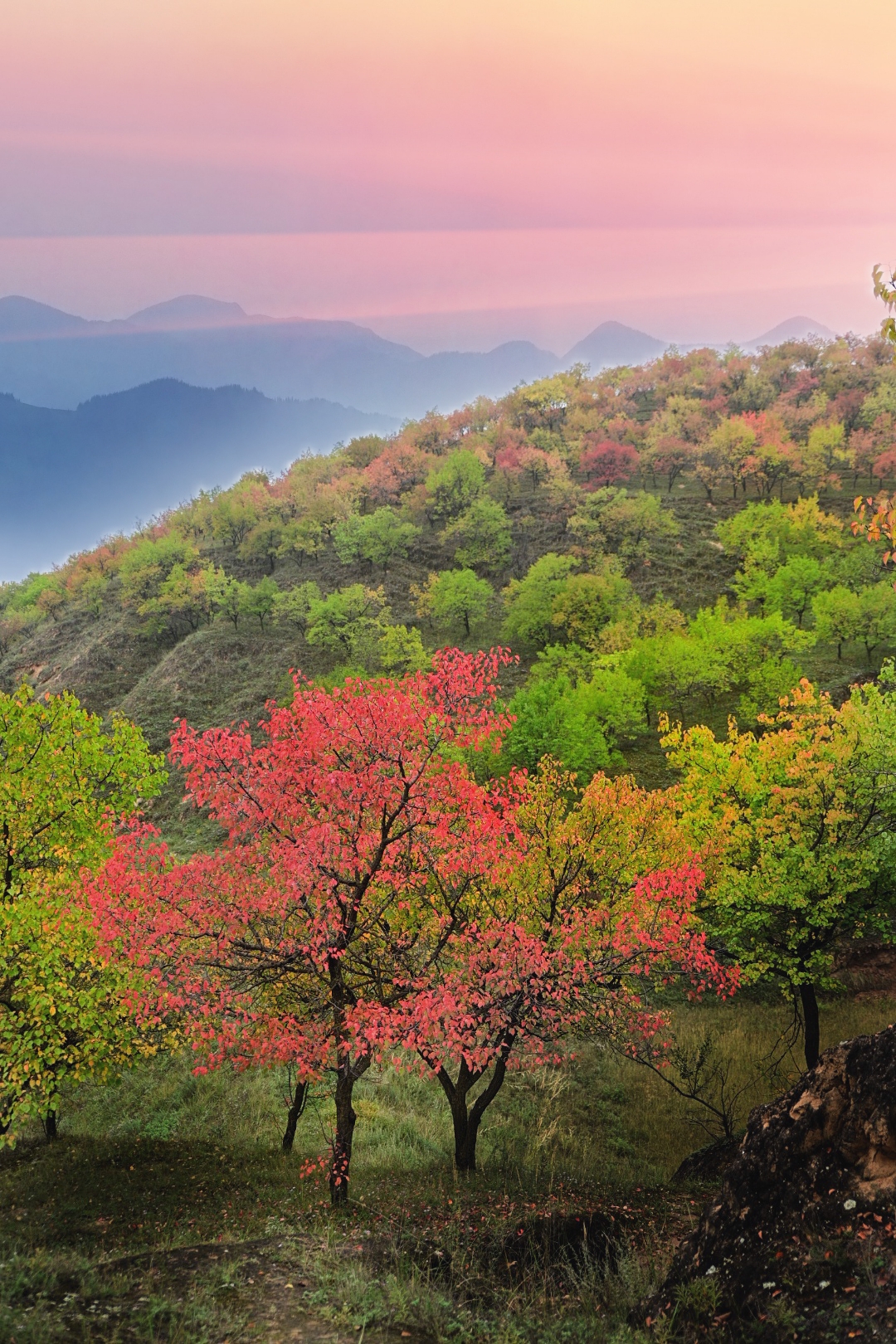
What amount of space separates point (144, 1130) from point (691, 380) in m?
140

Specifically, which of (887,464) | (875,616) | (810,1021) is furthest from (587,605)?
(887,464)

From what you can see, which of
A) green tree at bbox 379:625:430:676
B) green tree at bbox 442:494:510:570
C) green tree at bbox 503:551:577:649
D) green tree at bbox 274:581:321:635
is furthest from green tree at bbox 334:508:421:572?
green tree at bbox 379:625:430:676

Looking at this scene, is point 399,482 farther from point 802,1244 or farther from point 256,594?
point 802,1244

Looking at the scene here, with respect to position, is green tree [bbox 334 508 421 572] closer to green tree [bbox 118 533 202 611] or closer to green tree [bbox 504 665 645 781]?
green tree [bbox 118 533 202 611]

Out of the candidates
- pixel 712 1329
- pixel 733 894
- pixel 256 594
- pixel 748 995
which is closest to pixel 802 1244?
pixel 712 1329

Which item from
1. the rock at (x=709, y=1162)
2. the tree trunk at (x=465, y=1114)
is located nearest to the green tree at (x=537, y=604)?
the rock at (x=709, y=1162)

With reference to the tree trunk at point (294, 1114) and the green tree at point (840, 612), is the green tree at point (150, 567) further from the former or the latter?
the tree trunk at point (294, 1114)

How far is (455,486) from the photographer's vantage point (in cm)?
9994

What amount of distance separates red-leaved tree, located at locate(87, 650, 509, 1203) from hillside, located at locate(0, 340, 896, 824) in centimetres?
2834

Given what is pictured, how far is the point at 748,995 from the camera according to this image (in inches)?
1197

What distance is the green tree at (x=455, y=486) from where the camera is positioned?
99125 mm

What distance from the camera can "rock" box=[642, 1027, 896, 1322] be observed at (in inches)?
281

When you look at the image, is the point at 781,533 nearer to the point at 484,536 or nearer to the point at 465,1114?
the point at 484,536

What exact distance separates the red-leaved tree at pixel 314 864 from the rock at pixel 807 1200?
217 inches
